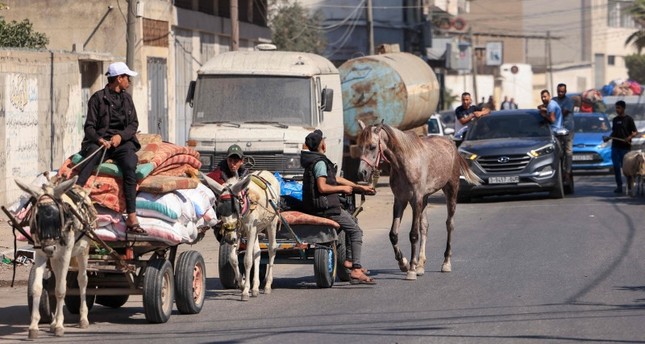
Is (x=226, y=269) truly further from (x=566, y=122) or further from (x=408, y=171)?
(x=566, y=122)

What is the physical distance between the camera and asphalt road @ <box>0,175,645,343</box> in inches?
425

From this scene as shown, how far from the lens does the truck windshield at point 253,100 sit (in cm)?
2250

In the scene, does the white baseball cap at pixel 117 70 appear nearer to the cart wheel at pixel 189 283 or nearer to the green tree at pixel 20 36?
the cart wheel at pixel 189 283

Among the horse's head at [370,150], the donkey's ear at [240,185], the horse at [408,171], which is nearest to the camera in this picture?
the donkey's ear at [240,185]

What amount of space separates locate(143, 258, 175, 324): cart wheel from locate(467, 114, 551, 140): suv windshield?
16.5 metres

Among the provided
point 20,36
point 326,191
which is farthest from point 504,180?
point 326,191

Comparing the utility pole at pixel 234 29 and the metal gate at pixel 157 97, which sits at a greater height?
the utility pole at pixel 234 29

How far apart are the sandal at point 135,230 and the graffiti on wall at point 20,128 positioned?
12.8 meters

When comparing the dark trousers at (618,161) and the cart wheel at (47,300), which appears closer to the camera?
the cart wheel at (47,300)

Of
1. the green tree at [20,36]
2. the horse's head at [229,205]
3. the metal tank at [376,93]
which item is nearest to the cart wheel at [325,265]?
the horse's head at [229,205]

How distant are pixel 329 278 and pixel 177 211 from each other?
3.08m

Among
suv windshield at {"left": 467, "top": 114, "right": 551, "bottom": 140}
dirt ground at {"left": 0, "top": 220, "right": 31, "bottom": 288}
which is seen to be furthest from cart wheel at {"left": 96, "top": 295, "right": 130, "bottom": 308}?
suv windshield at {"left": 467, "top": 114, "right": 551, "bottom": 140}

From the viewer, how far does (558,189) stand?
26.7m

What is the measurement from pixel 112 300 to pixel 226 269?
159cm
